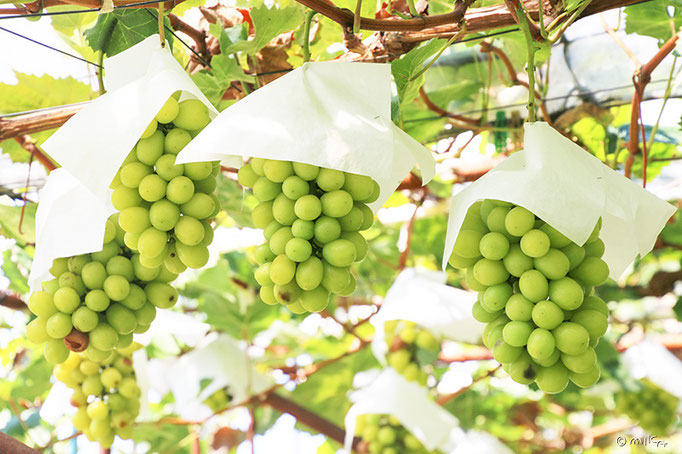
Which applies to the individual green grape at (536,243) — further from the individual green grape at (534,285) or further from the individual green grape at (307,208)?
the individual green grape at (307,208)

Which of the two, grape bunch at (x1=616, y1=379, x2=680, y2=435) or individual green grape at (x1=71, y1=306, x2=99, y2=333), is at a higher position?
individual green grape at (x1=71, y1=306, x2=99, y2=333)

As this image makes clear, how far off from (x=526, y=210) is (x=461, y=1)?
23 cm

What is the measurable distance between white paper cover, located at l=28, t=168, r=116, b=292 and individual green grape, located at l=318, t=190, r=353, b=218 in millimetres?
208

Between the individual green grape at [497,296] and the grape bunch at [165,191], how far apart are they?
228mm

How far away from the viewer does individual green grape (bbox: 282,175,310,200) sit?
1.60 feet

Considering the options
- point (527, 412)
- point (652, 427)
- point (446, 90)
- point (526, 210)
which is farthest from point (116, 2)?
point (527, 412)

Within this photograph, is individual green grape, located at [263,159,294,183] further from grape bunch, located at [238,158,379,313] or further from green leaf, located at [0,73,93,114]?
green leaf, located at [0,73,93,114]

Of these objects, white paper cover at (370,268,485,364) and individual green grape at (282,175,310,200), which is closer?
individual green grape at (282,175,310,200)

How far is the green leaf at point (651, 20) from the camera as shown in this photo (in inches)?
36.9

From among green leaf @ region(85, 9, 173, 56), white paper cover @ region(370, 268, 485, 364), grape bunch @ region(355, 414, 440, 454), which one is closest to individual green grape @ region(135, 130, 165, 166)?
green leaf @ region(85, 9, 173, 56)

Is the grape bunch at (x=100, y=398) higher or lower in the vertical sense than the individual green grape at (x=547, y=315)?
lower

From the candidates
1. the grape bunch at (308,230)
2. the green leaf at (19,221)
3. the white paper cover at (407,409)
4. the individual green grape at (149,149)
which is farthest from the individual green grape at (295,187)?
the white paper cover at (407,409)

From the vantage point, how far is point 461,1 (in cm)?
60

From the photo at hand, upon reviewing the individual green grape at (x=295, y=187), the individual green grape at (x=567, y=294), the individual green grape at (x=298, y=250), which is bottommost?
the individual green grape at (x=567, y=294)
